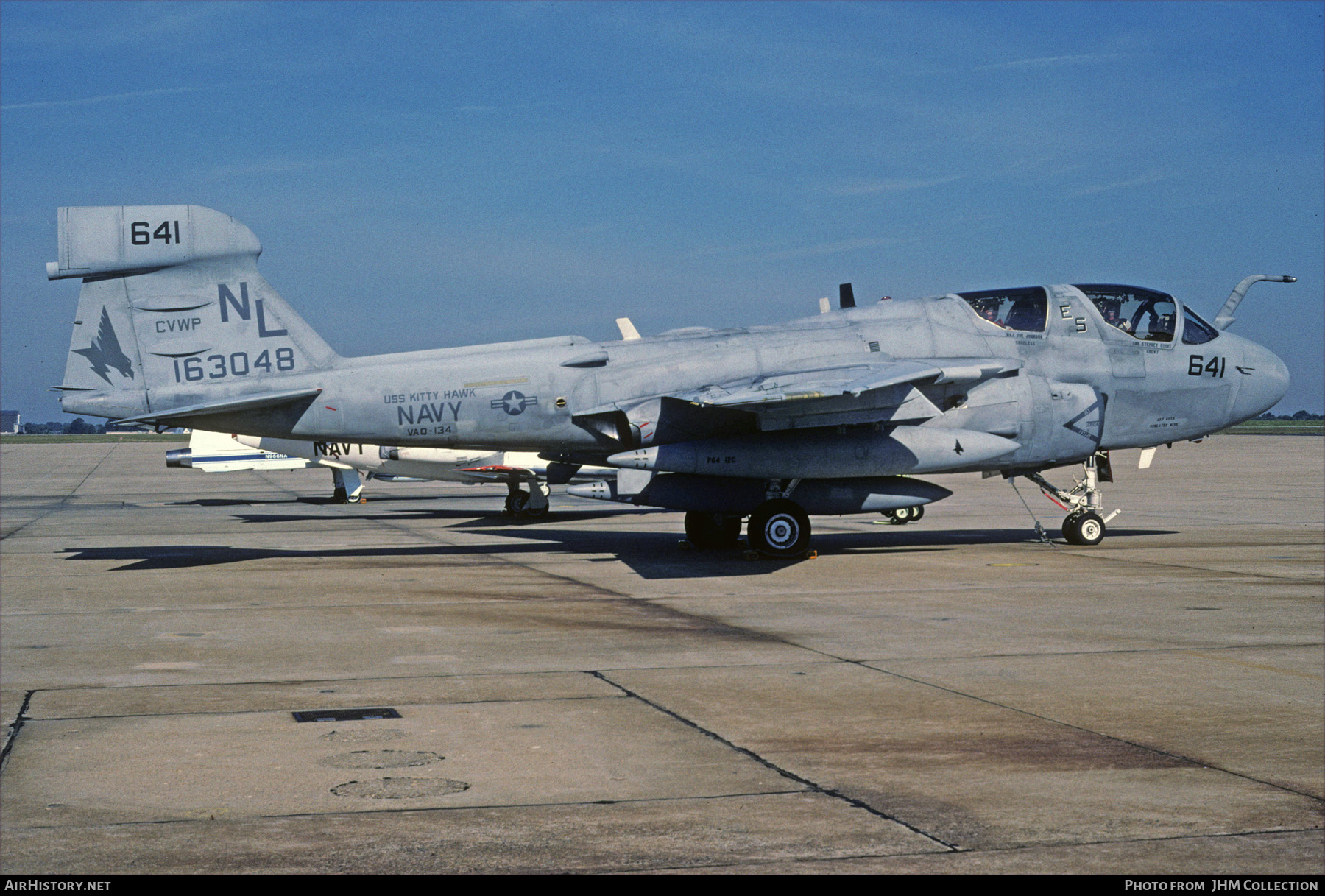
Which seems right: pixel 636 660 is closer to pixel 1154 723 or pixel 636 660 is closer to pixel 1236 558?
pixel 1154 723

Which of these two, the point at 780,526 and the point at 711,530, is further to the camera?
the point at 711,530

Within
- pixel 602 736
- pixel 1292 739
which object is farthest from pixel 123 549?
pixel 1292 739

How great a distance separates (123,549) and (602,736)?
14815 millimetres

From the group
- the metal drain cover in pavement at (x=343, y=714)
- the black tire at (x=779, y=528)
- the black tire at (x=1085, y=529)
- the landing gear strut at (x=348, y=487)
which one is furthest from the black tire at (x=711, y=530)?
the landing gear strut at (x=348, y=487)

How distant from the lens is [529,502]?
26422mm

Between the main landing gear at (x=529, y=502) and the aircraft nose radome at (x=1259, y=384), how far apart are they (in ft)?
45.0

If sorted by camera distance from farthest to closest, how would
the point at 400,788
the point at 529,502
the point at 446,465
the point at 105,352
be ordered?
the point at 529,502, the point at 446,465, the point at 105,352, the point at 400,788

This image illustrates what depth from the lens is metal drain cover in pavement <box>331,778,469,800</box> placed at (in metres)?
5.92

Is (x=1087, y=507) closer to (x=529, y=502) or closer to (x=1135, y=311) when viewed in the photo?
(x=1135, y=311)

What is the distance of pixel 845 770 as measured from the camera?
6320 millimetres

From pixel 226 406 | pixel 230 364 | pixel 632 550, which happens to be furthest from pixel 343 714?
pixel 632 550

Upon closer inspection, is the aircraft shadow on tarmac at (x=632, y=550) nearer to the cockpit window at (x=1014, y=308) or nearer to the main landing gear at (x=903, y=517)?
the main landing gear at (x=903, y=517)

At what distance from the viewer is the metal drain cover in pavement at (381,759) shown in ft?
21.2

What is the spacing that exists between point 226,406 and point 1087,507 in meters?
12.5
